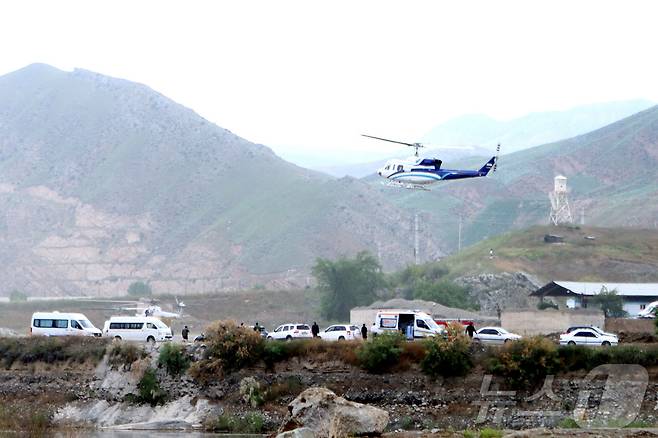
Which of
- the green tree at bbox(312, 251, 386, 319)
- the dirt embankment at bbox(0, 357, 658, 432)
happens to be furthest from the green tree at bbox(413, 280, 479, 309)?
the dirt embankment at bbox(0, 357, 658, 432)

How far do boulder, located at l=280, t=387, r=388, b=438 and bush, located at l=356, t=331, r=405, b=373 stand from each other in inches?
711

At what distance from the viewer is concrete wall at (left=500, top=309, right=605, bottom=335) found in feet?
246

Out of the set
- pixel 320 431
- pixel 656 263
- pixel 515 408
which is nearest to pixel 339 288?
pixel 656 263

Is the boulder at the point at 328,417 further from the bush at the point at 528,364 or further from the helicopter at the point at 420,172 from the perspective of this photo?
the helicopter at the point at 420,172

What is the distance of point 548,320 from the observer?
7625 centimetres

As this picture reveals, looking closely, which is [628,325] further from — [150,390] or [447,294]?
[447,294]

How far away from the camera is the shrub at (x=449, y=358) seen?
54.0 m

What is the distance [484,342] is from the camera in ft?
190

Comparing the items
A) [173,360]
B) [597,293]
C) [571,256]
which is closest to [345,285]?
[571,256]

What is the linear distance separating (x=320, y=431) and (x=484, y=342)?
23580 millimetres

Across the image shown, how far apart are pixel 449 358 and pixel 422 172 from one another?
30.7 meters

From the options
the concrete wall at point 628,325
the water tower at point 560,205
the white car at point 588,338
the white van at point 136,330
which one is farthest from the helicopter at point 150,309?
the water tower at point 560,205

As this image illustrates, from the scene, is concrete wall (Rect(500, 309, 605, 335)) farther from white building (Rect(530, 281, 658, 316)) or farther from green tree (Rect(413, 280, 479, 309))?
green tree (Rect(413, 280, 479, 309))

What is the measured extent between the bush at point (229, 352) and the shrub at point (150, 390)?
1.69 m
